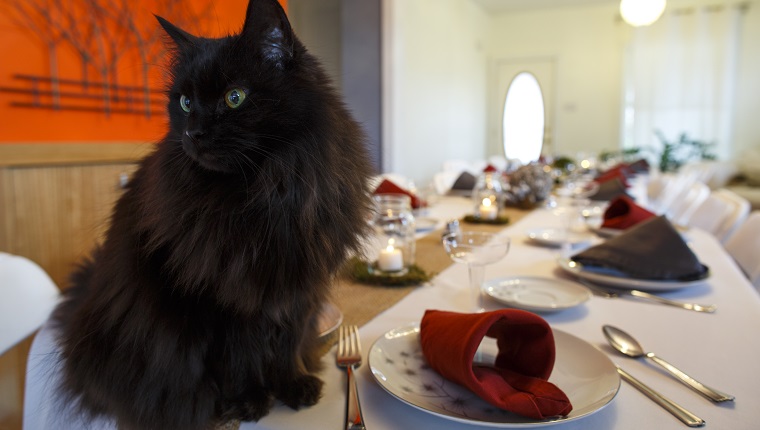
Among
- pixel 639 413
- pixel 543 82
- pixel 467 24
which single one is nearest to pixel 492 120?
pixel 543 82

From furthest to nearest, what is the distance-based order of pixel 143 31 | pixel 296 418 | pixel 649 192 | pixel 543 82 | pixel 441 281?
pixel 543 82, pixel 649 192, pixel 143 31, pixel 441 281, pixel 296 418

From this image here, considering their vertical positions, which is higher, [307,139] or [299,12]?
[299,12]

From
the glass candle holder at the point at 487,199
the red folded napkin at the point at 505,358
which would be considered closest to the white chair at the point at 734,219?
the glass candle holder at the point at 487,199

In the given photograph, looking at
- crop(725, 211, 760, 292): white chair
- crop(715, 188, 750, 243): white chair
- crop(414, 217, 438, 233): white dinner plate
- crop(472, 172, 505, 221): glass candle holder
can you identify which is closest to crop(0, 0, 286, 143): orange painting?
crop(414, 217, 438, 233): white dinner plate

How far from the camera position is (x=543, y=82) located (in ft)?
26.6

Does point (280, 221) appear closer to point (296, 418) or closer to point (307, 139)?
point (307, 139)

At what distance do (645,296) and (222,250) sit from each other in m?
0.93

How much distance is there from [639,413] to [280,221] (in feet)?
1.76

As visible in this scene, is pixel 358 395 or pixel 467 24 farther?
pixel 467 24

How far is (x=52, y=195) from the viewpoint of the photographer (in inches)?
92.1

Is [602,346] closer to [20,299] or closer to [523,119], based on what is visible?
[20,299]

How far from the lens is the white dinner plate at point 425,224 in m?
1.85

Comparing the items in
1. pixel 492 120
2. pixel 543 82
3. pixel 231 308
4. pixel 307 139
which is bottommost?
pixel 231 308

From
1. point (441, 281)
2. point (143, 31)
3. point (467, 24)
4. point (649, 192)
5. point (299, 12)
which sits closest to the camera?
point (441, 281)
